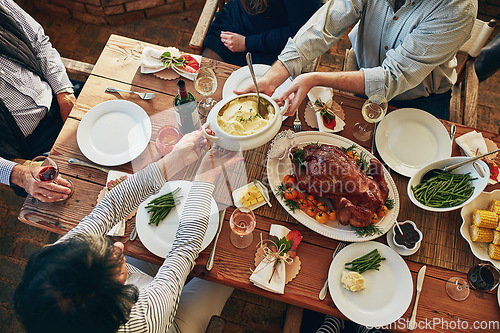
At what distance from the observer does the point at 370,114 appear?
1.89m

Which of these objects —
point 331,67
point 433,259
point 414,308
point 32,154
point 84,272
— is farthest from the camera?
point 331,67

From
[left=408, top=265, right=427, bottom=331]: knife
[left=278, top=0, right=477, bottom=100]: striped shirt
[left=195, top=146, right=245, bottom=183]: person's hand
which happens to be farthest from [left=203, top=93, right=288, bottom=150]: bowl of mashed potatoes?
[left=408, top=265, right=427, bottom=331]: knife

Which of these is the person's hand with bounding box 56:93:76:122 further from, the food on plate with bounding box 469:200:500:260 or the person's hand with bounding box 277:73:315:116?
the food on plate with bounding box 469:200:500:260

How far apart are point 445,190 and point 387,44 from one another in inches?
36.5

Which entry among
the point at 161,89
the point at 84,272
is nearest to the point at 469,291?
the point at 84,272

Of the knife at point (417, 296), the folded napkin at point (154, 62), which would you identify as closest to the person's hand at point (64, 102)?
the folded napkin at point (154, 62)

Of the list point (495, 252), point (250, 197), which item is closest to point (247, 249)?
point (250, 197)

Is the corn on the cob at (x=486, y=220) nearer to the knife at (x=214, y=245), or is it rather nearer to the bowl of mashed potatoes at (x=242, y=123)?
the bowl of mashed potatoes at (x=242, y=123)

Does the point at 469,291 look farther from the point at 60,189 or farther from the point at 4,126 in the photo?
the point at 4,126

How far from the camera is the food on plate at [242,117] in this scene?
5.05ft

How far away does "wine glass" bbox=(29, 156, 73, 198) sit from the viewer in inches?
66.6

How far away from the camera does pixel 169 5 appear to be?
3771mm

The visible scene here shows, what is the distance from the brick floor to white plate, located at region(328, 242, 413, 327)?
120 centimetres

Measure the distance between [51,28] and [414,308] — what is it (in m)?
4.10
